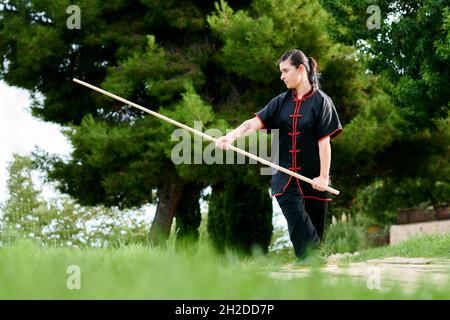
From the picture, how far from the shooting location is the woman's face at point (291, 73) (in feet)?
18.7

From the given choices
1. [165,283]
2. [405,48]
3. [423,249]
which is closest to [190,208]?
[405,48]

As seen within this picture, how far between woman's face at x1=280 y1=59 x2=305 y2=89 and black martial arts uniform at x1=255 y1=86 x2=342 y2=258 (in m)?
0.15

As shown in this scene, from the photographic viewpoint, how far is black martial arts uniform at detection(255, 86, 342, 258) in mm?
5629

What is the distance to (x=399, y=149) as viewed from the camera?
48.7 feet

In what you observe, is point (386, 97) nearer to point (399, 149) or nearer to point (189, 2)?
point (399, 149)

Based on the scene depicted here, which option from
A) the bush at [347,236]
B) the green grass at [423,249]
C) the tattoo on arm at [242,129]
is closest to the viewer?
the tattoo on arm at [242,129]

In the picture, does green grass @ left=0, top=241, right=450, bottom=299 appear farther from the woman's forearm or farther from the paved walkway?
the woman's forearm

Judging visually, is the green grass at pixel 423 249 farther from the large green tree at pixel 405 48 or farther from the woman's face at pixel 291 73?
the woman's face at pixel 291 73

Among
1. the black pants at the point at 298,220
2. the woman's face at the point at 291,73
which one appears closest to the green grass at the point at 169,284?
the black pants at the point at 298,220

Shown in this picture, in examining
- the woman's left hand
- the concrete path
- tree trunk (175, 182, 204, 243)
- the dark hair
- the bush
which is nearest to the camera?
the concrete path

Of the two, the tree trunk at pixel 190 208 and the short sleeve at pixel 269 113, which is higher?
the short sleeve at pixel 269 113

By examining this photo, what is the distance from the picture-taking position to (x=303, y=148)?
576cm

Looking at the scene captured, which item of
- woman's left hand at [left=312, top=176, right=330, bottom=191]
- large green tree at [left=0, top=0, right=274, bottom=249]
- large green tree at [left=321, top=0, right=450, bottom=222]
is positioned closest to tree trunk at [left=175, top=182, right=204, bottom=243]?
large green tree at [left=0, top=0, right=274, bottom=249]
